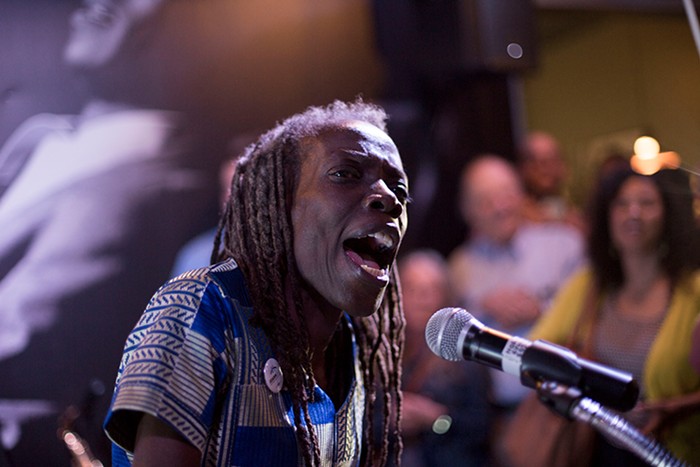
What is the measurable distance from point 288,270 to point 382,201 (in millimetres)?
290

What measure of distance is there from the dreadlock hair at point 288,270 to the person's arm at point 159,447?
32 centimetres

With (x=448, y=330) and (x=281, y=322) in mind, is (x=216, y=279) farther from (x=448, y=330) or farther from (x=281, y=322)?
(x=448, y=330)

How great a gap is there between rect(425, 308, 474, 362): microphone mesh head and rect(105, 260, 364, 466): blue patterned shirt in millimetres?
324

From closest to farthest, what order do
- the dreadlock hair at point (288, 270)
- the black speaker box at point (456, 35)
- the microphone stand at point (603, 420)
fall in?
the microphone stand at point (603, 420) → the dreadlock hair at point (288, 270) → the black speaker box at point (456, 35)

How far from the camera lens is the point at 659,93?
22.4ft

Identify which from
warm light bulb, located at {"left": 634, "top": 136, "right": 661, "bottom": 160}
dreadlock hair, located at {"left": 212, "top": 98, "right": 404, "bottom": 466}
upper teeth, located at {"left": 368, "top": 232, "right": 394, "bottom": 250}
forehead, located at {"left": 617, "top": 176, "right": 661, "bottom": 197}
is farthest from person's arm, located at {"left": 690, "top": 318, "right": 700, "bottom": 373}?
upper teeth, located at {"left": 368, "top": 232, "right": 394, "bottom": 250}

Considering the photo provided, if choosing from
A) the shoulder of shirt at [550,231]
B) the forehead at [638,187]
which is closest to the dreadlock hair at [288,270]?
the forehead at [638,187]

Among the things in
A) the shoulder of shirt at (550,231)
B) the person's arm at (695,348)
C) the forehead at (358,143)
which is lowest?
the person's arm at (695,348)

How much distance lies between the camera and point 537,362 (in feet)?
5.91

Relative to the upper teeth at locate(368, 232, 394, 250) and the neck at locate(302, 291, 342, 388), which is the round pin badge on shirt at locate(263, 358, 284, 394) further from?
the upper teeth at locate(368, 232, 394, 250)

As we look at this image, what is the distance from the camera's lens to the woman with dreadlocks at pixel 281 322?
5.75 feet

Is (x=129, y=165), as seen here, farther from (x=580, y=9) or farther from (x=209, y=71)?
(x=580, y=9)

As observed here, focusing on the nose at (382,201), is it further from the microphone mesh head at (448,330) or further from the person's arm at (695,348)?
the person's arm at (695,348)

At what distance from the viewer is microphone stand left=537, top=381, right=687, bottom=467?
5.47 ft
